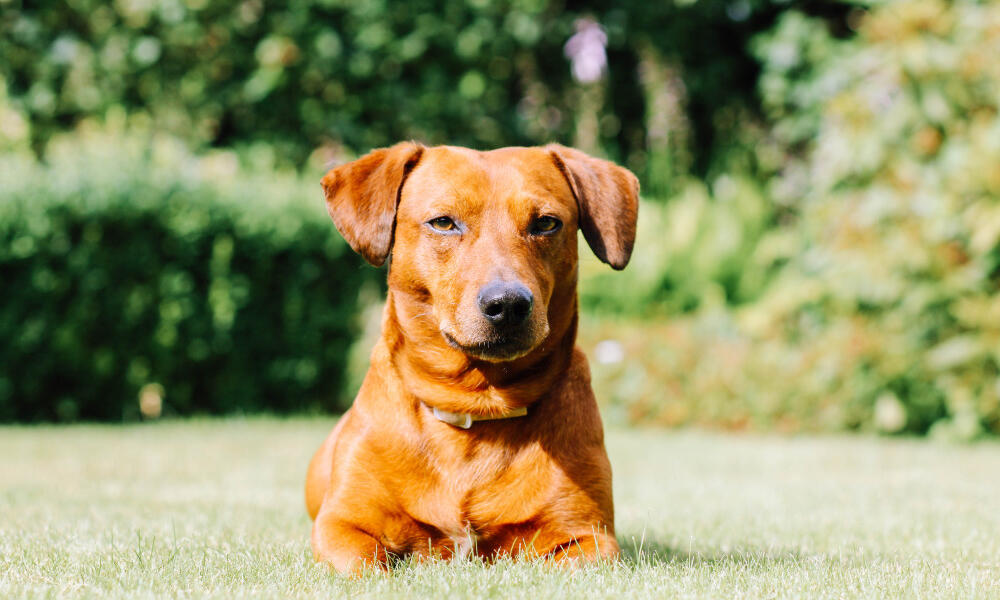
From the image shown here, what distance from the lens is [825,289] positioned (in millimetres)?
8406

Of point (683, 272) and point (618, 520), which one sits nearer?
point (618, 520)

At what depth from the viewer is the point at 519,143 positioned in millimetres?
12164

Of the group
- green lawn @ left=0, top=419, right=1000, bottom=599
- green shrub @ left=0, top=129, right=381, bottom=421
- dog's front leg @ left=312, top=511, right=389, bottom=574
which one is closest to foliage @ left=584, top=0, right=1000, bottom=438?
green lawn @ left=0, top=419, right=1000, bottom=599

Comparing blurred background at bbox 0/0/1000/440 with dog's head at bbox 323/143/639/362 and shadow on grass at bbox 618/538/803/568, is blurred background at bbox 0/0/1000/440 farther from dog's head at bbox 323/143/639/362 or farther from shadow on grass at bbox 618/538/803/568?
dog's head at bbox 323/143/639/362

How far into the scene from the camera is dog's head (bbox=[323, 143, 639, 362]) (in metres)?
3.01

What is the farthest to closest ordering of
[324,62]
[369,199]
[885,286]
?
[324,62] < [885,286] < [369,199]

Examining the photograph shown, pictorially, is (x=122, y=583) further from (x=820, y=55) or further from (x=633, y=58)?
(x=633, y=58)

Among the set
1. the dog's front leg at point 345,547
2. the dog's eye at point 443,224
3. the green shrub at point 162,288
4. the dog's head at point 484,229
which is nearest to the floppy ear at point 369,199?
the dog's head at point 484,229

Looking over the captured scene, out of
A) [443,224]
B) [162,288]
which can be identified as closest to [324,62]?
[162,288]

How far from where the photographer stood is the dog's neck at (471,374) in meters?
3.25

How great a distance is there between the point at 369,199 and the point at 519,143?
894 centimetres

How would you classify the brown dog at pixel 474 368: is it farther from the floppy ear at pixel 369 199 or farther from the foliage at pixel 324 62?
the foliage at pixel 324 62

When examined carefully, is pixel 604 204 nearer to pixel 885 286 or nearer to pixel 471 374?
pixel 471 374

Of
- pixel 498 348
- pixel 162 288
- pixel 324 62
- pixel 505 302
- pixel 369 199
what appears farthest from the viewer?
pixel 324 62
